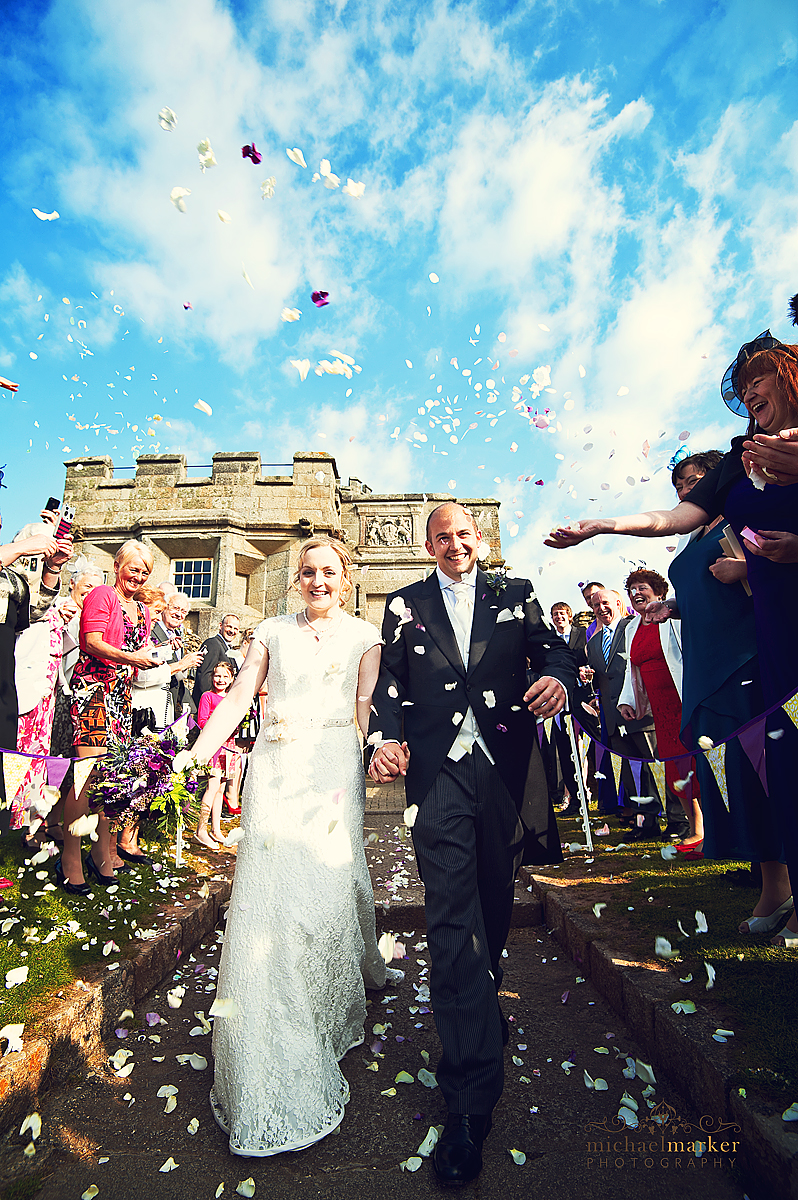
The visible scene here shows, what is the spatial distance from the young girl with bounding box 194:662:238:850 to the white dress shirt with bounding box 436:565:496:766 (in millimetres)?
3441

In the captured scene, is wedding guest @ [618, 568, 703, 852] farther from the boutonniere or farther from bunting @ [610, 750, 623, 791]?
the boutonniere

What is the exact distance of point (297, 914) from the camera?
8.92 feet

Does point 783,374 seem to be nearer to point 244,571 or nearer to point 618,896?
point 618,896

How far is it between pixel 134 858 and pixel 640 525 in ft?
16.2

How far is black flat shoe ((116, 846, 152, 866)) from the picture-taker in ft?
17.4

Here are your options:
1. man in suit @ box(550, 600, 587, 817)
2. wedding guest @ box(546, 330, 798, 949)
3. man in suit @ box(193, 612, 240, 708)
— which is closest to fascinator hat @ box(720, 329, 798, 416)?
→ wedding guest @ box(546, 330, 798, 949)

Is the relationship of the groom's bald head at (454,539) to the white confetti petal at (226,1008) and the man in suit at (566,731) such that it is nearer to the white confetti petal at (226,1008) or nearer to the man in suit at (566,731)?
the white confetti petal at (226,1008)

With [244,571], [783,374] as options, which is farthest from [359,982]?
[244,571]

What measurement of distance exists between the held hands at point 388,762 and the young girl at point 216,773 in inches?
136

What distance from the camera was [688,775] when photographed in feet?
16.6

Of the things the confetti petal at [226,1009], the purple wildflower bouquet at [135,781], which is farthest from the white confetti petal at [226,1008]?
the purple wildflower bouquet at [135,781]

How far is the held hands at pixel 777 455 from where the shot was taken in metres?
2.08

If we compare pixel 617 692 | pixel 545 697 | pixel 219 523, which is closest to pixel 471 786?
pixel 545 697

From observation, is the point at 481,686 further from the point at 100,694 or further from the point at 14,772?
the point at 100,694
